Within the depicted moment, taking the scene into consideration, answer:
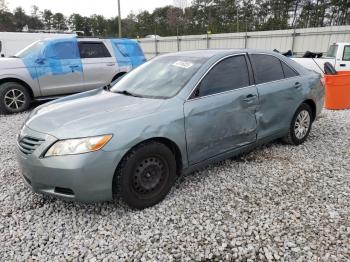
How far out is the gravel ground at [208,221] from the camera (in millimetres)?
2602

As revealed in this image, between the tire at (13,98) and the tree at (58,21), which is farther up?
the tree at (58,21)

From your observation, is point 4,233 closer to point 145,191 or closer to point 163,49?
point 145,191

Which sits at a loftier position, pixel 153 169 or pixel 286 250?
pixel 153 169

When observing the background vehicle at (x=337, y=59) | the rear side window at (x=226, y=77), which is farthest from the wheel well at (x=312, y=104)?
the background vehicle at (x=337, y=59)

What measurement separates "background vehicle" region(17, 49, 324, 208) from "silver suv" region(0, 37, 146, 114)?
13.8ft

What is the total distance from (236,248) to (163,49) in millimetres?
24774

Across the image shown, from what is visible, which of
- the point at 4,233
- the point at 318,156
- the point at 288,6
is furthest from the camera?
the point at 288,6

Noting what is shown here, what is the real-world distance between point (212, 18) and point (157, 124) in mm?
41318

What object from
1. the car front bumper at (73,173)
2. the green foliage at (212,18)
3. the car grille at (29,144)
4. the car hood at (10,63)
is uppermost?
the green foliage at (212,18)

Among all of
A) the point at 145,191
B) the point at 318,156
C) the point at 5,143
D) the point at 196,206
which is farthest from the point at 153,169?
the point at 5,143

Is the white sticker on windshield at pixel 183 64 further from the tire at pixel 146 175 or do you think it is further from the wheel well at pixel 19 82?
the wheel well at pixel 19 82

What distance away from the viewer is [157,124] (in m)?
3.02

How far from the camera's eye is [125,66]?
8.73 m

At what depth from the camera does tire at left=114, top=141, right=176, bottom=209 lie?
2.89 metres
